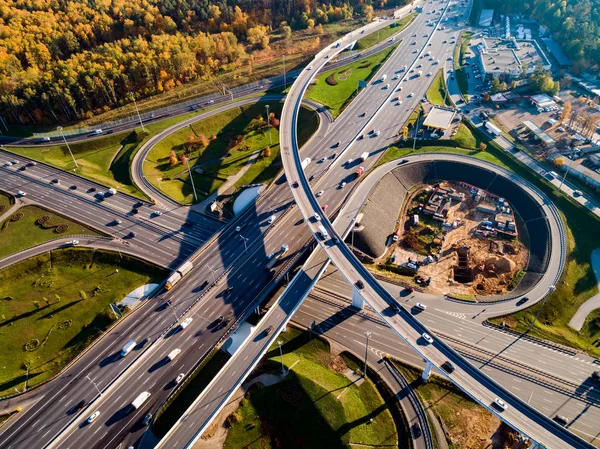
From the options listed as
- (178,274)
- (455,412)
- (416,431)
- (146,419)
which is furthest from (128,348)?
(455,412)

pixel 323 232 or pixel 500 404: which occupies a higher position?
pixel 323 232

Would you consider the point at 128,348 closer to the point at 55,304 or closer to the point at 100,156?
the point at 55,304

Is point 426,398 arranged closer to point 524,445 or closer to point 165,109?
point 524,445

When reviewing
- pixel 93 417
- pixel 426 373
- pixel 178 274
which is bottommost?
pixel 426 373

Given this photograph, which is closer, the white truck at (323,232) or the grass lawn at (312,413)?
the grass lawn at (312,413)

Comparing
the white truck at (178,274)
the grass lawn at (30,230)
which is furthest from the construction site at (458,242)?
the grass lawn at (30,230)

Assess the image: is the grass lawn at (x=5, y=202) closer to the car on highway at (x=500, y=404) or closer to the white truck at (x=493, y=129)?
the car on highway at (x=500, y=404)
